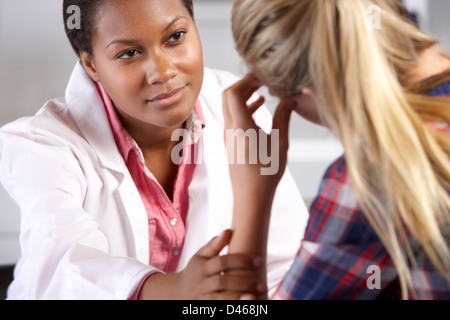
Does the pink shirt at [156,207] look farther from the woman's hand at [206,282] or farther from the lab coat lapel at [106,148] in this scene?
the woman's hand at [206,282]

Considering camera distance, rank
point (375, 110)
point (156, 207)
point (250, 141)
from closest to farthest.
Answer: point (375, 110), point (250, 141), point (156, 207)

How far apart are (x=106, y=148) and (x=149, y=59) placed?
0.38 ft

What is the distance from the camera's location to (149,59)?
0.60m

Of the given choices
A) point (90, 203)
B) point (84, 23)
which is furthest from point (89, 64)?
point (90, 203)

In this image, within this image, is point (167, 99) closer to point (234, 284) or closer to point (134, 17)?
point (134, 17)

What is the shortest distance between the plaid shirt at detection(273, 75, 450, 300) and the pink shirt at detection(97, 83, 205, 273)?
21 centimetres

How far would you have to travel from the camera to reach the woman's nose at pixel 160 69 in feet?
1.98

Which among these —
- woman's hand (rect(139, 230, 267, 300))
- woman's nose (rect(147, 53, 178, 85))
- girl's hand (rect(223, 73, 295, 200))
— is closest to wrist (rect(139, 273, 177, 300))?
woman's hand (rect(139, 230, 267, 300))

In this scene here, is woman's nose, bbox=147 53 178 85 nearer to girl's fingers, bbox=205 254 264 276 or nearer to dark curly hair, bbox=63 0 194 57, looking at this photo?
dark curly hair, bbox=63 0 194 57

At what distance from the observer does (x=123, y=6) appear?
59 centimetres

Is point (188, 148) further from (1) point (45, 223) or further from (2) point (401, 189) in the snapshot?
(2) point (401, 189)

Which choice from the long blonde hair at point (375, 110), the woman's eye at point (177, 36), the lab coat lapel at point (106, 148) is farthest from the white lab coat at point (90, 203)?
the long blonde hair at point (375, 110)

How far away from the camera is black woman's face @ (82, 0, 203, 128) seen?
1.94 ft
